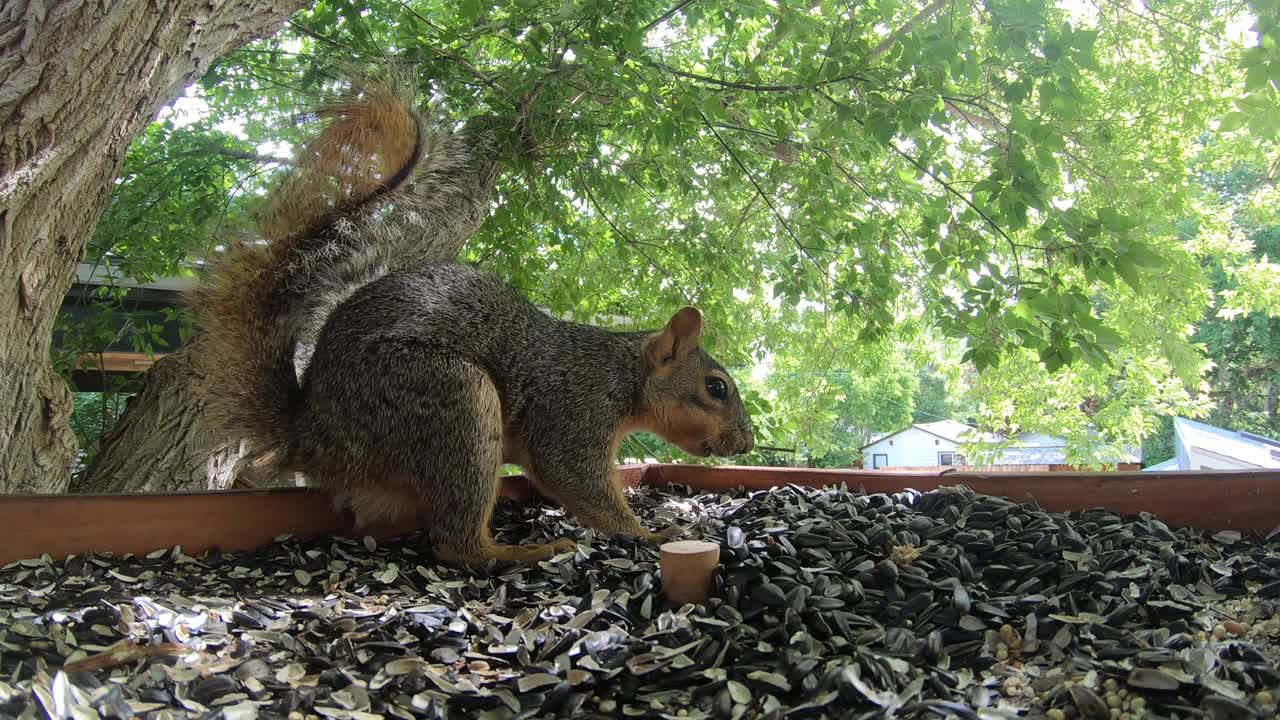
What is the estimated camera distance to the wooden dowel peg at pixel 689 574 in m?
1.44

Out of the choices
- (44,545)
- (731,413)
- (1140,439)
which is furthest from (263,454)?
(1140,439)

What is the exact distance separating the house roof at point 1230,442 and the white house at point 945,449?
1.19 ft

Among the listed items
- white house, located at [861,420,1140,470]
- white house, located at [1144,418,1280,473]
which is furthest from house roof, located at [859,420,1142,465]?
white house, located at [1144,418,1280,473]

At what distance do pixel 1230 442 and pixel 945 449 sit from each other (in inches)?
69.7

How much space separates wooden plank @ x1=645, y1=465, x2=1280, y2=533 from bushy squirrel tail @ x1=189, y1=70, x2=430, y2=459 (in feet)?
5.49

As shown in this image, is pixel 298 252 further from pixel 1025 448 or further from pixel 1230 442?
pixel 1230 442

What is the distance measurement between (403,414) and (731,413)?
1.00m

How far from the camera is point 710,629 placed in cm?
128

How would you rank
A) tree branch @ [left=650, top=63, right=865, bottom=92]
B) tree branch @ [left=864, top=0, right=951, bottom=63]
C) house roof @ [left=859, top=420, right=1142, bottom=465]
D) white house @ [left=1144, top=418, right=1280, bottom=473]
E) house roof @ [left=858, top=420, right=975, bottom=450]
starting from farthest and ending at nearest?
house roof @ [left=858, top=420, right=975, bottom=450] < house roof @ [left=859, top=420, right=1142, bottom=465] < white house @ [left=1144, top=418, right=1280, bottom=473] < tree branch @ [left=864, top=0, right=951, bottom=63] < tree branch @ [left=650, top=63, right=865, bottom=92]

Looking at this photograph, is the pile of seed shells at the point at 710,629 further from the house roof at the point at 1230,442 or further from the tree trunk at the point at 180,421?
the house roof at the point at 1230,442

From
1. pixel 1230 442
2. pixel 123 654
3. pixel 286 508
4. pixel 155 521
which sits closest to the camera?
pixel 123 654

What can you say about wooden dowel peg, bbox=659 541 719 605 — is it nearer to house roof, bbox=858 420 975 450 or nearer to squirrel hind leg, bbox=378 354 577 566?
squirrel hind leg, bbox=378 354 577 566

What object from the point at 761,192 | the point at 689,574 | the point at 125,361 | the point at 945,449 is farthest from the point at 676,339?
the point at 945,449

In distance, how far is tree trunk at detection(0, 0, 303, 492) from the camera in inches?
57.4
